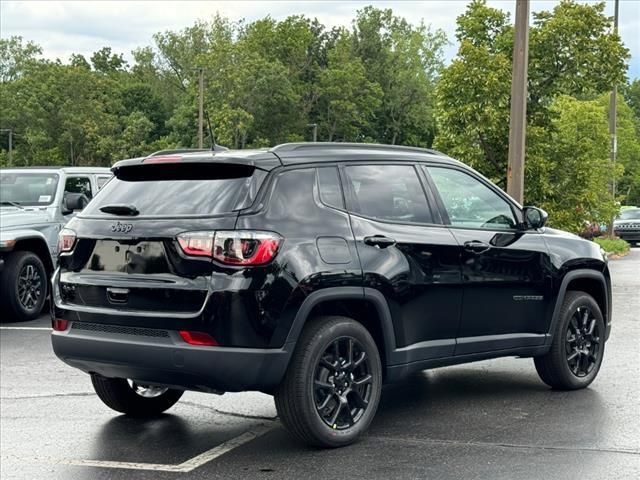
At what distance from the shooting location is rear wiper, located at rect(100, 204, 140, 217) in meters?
6.31

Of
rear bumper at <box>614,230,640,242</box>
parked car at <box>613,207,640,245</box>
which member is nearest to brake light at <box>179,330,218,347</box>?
parked car at <box>613,207,640,245</box>

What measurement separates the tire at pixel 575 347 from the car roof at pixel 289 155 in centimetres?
174

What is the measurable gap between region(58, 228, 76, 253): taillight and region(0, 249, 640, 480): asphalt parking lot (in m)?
1.21

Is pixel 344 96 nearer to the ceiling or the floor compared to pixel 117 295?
nearer to the ceiling

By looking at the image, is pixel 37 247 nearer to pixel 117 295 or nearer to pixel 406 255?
pixel 117 295

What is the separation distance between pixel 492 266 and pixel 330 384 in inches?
68.0

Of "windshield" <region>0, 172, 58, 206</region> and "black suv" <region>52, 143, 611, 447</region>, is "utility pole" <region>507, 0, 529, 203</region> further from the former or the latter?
"black suv" <region>52, 143, 611, 447</region>

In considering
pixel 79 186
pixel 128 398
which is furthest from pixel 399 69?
pixel 128 398

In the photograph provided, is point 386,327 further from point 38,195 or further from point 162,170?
point 38,195

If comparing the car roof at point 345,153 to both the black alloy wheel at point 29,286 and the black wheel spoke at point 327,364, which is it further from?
the black alloy wheel at point 29,286

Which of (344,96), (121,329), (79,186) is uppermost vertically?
(344,96)

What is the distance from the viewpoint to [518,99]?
1691cm

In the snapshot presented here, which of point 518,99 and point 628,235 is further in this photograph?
point 628,235

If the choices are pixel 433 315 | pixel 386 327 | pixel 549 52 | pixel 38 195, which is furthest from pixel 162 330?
pixel 549 52
